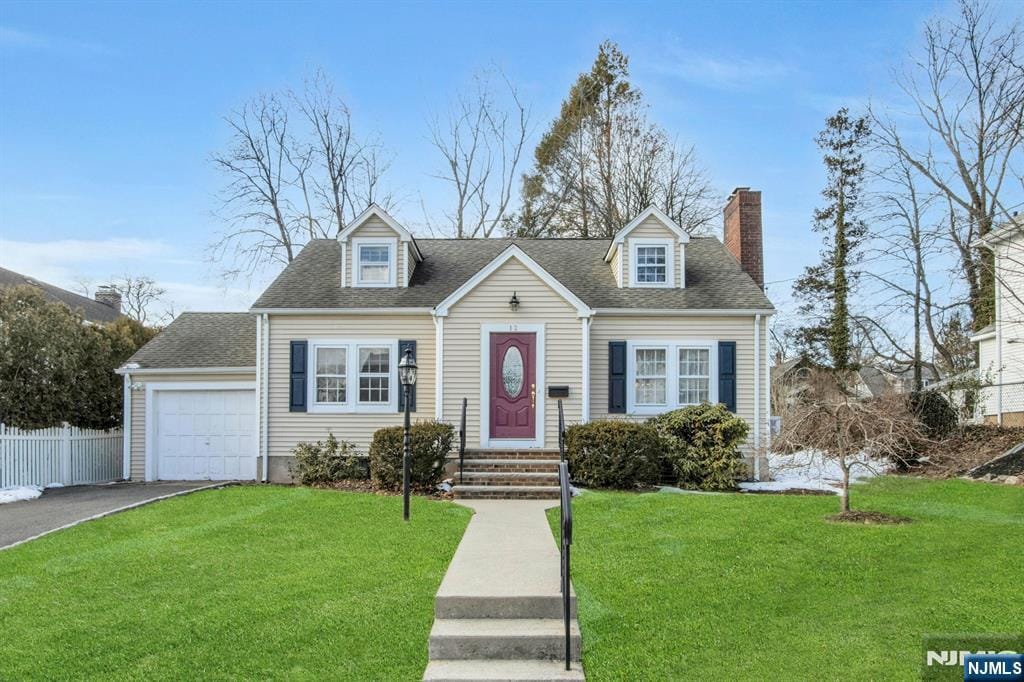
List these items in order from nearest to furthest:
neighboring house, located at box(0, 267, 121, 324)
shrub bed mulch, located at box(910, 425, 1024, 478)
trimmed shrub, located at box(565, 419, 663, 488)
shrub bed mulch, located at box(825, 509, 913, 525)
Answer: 1. shrub bed mulch, located at box(825, 509, 913, 525)
2. trimmed shrub, located at box(565, 419, 663, 488)
3. shrub bed mulch, located at box(910, 425, 1024, 478)
4. neighboring house, located at box(0, 267, 121, 324)

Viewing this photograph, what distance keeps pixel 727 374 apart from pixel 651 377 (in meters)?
1.60

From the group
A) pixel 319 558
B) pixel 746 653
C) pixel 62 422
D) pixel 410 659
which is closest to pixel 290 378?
pixel 62 422

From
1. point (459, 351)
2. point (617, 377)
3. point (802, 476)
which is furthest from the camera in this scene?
point (802, 476)

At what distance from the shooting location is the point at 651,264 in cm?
1630

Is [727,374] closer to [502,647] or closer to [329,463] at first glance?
[329,463]

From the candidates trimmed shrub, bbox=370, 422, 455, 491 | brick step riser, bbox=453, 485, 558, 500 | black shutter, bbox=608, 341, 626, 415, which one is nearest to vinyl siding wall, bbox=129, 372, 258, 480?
trimmed shrub, bbox=370, 422, 455, 491

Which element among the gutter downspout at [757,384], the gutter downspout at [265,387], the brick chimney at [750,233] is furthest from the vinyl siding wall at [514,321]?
the brick chimney at [750,233]

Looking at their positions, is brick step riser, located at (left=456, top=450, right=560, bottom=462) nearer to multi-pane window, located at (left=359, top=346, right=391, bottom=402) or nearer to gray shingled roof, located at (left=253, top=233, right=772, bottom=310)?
multi-pane window, located at (left=359, top=346, right=391, bottom=402)

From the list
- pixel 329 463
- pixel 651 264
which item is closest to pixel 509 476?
pixel 329 463

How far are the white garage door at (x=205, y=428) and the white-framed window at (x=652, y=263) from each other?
9.16 m

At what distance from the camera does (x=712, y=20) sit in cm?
1345

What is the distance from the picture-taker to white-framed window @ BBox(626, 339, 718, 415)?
1525 centimetres

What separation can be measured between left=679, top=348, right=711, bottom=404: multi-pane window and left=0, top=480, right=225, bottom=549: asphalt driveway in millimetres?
10273

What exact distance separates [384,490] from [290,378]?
3771mm
